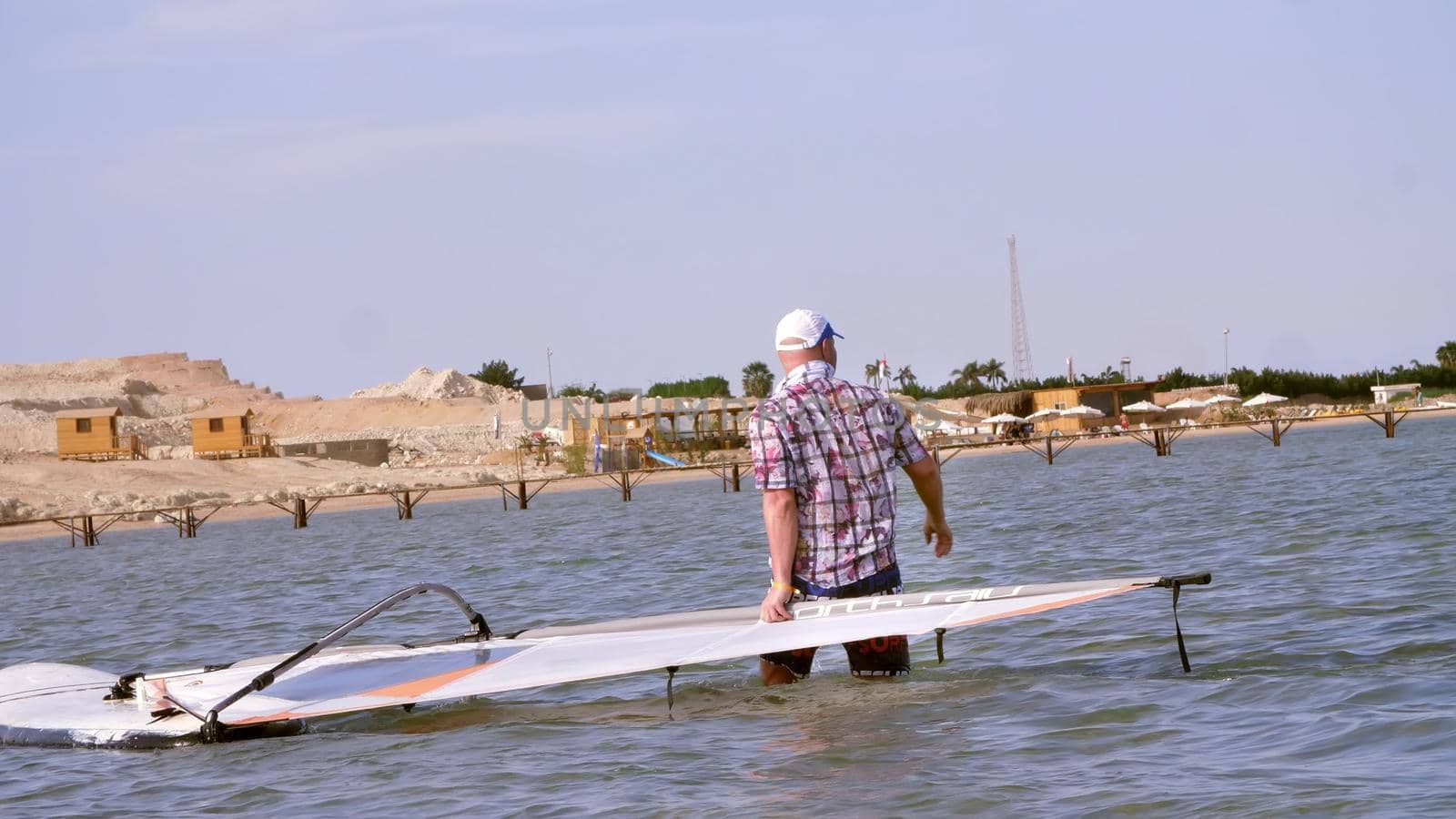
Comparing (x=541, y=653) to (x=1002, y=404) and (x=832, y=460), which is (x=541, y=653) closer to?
(x=832, y=460)

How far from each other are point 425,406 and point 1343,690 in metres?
92.8

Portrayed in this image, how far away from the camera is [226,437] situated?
67.4 meters

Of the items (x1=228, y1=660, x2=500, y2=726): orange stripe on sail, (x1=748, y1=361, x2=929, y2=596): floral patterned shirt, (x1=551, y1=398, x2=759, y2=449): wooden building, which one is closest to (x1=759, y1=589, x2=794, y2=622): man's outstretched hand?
(x1=748, y1=361, x2=929, y2=596): floral patterned shirt

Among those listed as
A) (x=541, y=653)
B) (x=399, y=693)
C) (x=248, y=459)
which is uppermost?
(x=248, y=459)

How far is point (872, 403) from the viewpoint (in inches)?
232

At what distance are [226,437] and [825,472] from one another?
66017 millimetres

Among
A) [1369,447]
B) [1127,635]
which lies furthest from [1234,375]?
[1127,635]

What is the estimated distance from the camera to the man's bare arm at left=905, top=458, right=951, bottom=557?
5.90 metres

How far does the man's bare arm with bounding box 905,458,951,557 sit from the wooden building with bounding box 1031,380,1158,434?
7287cm

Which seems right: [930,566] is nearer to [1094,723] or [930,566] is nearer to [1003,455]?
[1094,723]

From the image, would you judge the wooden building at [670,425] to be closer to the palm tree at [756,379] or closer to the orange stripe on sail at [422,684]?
the palm tree at [756,379]

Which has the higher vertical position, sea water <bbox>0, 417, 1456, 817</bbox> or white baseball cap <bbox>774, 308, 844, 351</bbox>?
white baseball cap <bbox>774, 308, 844, 351</bbox>

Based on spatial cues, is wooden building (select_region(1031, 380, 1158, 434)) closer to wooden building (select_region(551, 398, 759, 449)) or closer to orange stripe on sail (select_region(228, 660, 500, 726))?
wooden building (select_region(551, 398, 759, 449))

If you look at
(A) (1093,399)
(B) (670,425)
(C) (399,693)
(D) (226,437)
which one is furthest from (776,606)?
(A) (1093,399)
